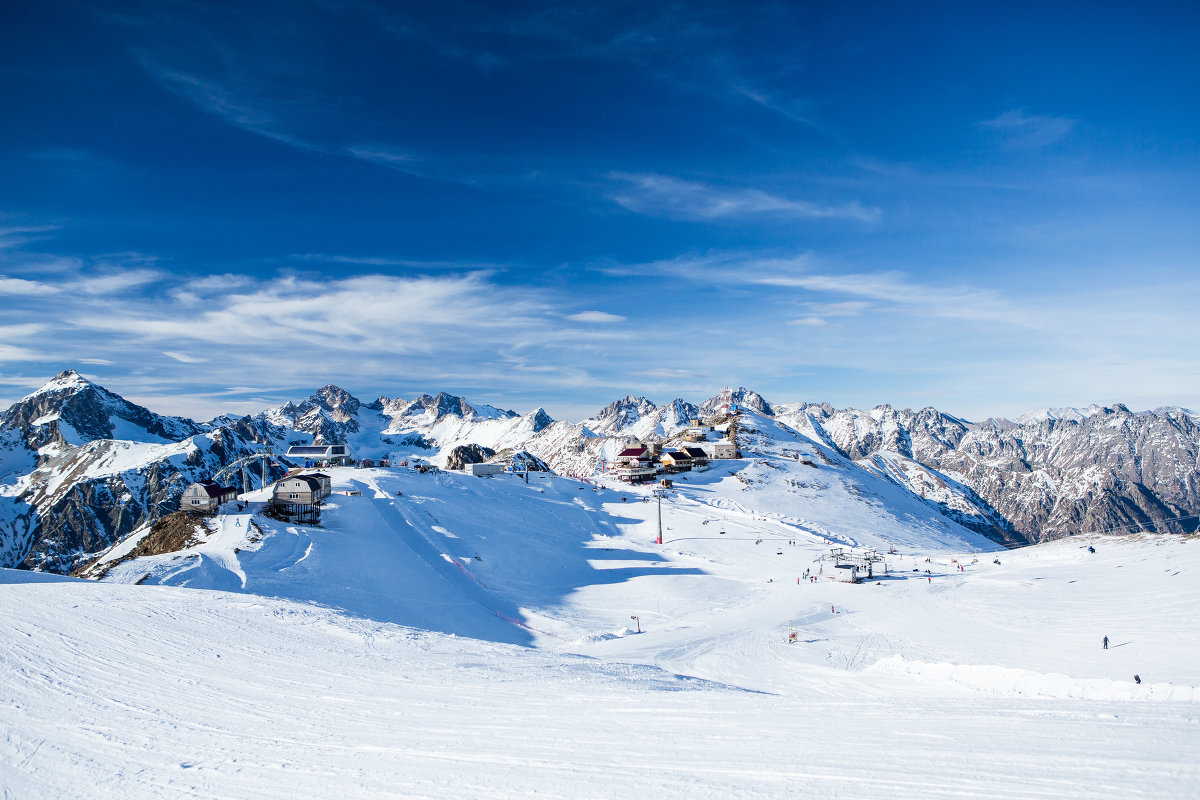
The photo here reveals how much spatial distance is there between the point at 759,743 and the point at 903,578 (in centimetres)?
4512

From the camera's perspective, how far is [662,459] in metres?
106

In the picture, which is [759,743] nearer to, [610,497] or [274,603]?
[274,603]

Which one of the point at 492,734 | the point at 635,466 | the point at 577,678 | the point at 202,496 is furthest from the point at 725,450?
the point at 492,734

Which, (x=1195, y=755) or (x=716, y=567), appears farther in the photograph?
(x=716, y=567)

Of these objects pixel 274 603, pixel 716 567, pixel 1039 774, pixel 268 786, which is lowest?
pixel 716 567

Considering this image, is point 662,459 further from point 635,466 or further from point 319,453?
point 319,453

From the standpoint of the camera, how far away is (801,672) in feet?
78.5

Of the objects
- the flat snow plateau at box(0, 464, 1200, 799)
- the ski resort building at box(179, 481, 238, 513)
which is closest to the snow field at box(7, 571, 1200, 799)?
the flat snow plateau at box(0, 464, 1200, 799)

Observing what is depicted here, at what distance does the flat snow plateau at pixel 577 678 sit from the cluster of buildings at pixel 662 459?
167ft

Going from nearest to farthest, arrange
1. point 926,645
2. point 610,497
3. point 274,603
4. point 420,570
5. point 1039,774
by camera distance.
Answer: point 1039,774 → point 274,603 → point 926,645 → point 420,570 → point 610,497

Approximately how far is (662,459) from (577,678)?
9079cm

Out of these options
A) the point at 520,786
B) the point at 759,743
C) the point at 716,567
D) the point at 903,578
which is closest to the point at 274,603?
the point at 520,786

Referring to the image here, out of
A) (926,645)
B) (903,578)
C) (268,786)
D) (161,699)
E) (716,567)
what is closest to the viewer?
(268,786)

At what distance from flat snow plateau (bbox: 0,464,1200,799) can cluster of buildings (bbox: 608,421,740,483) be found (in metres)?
50.8
